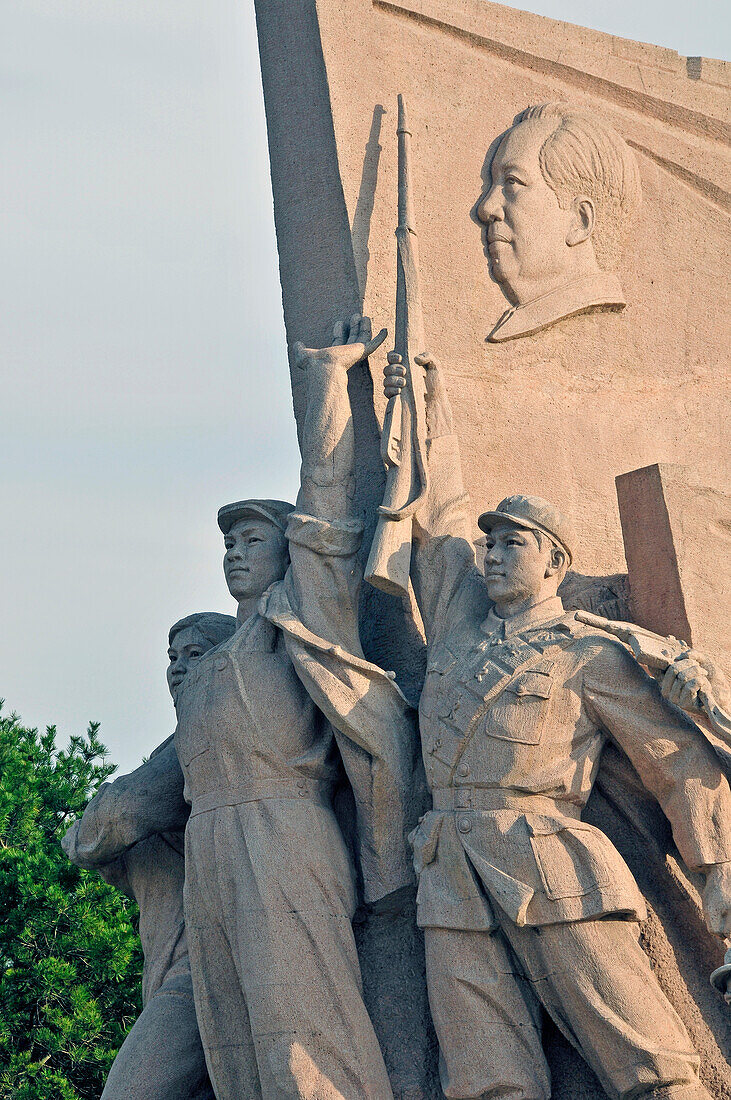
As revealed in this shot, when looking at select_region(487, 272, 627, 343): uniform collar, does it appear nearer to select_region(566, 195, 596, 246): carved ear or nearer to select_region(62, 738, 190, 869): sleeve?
select_region(566, 195, 596, 246): carved ear

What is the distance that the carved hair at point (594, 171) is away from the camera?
27.4 feet

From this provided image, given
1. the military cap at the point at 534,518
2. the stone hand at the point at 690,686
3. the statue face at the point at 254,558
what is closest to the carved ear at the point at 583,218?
the military cap at the point at 534,518

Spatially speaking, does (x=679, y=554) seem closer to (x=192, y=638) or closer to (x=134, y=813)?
(x=192, y=638)

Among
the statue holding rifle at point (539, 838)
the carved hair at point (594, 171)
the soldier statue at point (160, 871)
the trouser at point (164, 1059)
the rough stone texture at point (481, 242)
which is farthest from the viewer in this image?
the carved hair at point (594, 171)

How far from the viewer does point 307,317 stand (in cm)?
804

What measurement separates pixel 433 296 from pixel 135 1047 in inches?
129

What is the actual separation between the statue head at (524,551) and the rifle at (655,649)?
0.20 m

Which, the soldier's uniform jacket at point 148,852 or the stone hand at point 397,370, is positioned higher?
the stone hand at point 397,370

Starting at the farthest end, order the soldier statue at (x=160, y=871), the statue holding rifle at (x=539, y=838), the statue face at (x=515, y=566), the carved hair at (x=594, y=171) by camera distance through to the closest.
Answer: the carved hair at (x=594, y=171) < the soldier statue at (x=160, y=871) < the statue face at (x=515, y=566) < the statue holding rifle at (x=539, y=838)

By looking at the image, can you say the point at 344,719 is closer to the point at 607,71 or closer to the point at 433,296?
the point at 433,296

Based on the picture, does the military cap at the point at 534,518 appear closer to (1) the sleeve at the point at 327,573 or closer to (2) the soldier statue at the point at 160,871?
(1) the sleeve at the point at 327,573

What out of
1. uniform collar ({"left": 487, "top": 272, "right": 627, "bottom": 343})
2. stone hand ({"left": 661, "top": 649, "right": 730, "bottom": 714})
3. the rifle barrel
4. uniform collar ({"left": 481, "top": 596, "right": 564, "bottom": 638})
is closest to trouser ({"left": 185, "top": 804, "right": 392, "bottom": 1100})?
uniform collar ({"left": 481, "top": 596, "right": 564, "bottom": 638})

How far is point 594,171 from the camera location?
843 cm

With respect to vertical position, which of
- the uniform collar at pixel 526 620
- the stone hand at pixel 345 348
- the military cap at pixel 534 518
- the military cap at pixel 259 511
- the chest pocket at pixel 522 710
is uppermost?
the stone hand at pixel 345 348
